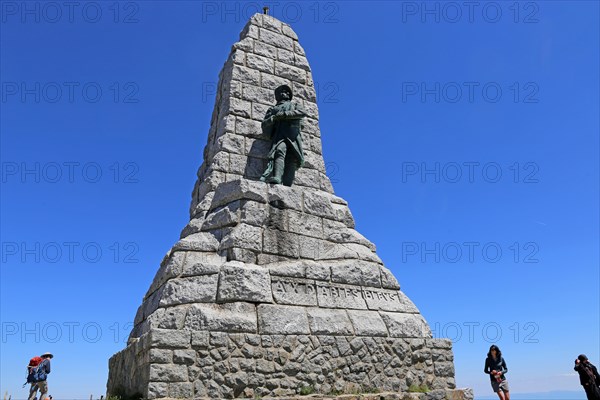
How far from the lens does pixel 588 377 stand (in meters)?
9.58

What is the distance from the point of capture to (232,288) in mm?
7164

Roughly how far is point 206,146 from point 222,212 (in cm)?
259

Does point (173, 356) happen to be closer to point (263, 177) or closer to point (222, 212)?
point (222, 212)

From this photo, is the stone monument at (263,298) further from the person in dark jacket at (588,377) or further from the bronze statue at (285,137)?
the person in dark jacket at (588,377)

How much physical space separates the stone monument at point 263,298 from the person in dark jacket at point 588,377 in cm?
307

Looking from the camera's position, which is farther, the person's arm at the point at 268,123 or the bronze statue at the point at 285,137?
the person's arm at the point at 268,123

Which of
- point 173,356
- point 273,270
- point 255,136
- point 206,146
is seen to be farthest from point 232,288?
point 206,146

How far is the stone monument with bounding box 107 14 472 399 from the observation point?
21.7 feet

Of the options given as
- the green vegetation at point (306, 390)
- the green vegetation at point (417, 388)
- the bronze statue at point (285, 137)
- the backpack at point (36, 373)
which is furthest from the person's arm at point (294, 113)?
the backpack at point (36, 373)

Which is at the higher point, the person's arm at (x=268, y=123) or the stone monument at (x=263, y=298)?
the person's arm at (x=268, y=123)

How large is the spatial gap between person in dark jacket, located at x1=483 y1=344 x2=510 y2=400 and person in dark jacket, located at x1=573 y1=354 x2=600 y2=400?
1.60m

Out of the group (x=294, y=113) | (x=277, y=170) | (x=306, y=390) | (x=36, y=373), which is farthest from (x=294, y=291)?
(x=36, y=373)

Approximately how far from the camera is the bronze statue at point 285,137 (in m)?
9.08

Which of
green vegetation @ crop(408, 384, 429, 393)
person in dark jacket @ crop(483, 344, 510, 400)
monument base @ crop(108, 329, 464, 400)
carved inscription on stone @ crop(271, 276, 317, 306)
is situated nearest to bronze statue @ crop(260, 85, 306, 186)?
carved inscription on stone @ crop(271, 276, 317, 306)
